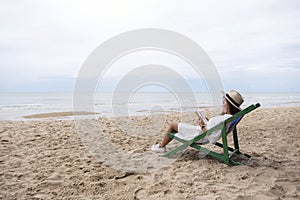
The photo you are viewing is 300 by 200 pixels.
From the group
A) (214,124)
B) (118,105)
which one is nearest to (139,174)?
(214,124)

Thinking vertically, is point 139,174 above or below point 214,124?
below

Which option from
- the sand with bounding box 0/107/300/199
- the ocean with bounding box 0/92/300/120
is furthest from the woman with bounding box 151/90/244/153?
the ocean with bounding box 0/92/300/120

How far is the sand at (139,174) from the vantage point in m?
2.76

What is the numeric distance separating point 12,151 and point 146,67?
12.0 ft

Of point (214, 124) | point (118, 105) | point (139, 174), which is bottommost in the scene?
point (139, 174)

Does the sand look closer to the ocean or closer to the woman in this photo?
the woman

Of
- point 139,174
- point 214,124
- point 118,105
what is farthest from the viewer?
point 118,105

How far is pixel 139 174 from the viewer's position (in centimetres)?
343

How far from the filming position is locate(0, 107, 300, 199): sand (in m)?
2.76

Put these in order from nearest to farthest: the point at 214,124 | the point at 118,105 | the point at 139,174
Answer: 1. the point at 139,174
2. the point at 214,124
3. the point at 118,105

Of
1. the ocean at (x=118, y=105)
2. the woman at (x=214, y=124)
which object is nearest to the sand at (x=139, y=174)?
the woman at (x=214, y=124)

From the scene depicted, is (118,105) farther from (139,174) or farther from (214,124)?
(139,174)

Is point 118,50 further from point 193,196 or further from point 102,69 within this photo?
point 193,196

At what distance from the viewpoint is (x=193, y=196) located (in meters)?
2.64
